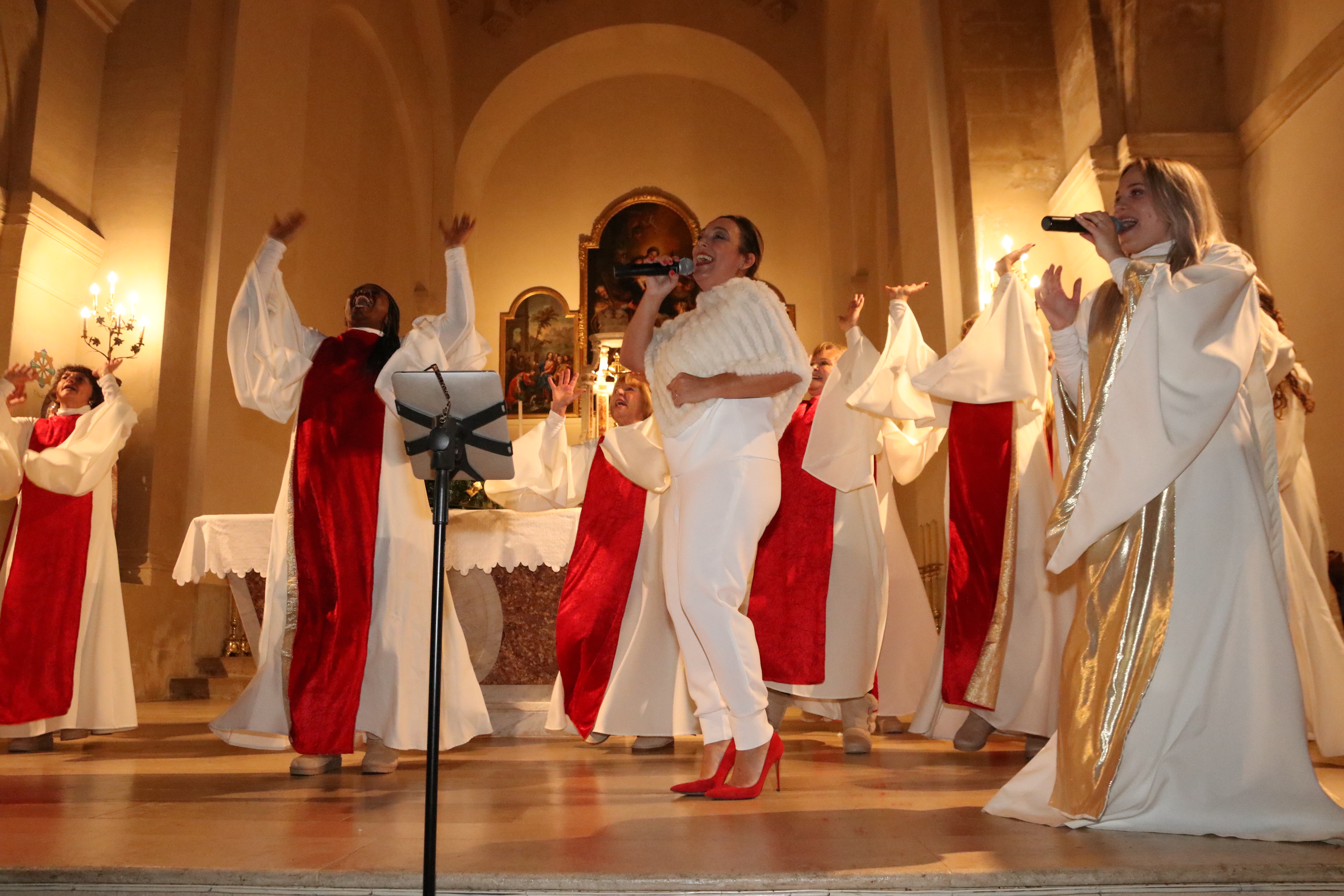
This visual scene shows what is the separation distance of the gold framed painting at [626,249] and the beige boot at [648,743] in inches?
375

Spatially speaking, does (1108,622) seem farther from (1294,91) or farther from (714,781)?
(1294,91)

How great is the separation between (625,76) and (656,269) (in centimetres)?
1326

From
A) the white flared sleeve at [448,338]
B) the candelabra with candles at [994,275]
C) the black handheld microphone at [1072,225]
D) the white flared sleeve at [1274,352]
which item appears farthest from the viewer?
the candelabra with candles at [994,275]

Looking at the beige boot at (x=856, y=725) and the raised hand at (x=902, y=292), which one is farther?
the raised hand at (x=902, y=292)

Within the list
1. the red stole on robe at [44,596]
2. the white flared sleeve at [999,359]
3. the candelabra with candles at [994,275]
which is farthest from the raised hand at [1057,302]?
the red stole on robe at [44,596]

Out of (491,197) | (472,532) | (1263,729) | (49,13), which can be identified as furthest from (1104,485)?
(491,197)

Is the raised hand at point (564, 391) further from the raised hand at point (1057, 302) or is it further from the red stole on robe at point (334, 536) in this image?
the raised hand at point (1057, 302)

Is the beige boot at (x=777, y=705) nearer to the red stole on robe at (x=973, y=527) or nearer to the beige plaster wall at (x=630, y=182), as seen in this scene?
the red stole on robe at (x=973, y=527)

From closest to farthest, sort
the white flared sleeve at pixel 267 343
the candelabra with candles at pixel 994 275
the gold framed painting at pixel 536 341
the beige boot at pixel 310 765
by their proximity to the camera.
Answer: the beige boot at pixel 310 765, the white flared sleeve at pixel 267 343, the candelabra with candles at pixel 994 275, the gold framed painting at pixel 536 341

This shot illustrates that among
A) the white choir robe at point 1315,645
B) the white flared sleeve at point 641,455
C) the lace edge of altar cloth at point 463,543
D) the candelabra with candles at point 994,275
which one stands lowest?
the white choir robe at point 1315,645

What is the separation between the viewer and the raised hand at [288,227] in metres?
4.12

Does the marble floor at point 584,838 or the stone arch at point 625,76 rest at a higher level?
the stone arch at point 625,76

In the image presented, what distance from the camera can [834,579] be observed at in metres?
4.67

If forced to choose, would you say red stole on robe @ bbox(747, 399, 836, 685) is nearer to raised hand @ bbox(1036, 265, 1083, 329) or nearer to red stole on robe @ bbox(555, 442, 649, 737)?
red stole on robe @ bbox(555, 442, 649, 737)
